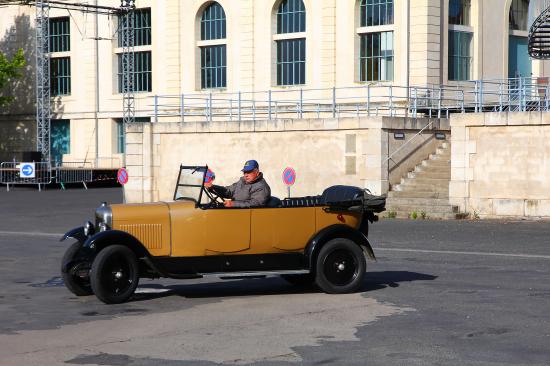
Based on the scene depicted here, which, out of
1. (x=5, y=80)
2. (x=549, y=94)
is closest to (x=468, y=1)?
(x=549, y=94)

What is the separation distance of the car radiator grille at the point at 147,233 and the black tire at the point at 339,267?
2082mm

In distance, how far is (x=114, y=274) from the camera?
45.0 feet

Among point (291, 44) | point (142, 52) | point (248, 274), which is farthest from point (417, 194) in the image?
point (142, 52)

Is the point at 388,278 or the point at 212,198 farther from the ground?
the point at 212,198

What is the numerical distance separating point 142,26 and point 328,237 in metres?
44.5

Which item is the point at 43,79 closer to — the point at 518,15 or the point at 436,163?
the point at 518,15

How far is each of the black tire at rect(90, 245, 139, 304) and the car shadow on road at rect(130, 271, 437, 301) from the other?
0.48 m

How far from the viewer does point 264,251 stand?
14.5 m

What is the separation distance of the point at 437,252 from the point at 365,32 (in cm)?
2902

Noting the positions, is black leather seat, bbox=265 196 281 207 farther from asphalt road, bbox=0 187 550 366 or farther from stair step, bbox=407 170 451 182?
stair step, bbox=407 170 451 182

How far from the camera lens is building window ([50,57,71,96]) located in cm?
6169

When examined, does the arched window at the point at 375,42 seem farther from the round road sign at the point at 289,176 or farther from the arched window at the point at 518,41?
the round road sign at the point at 289,176

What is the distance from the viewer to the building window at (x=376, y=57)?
159 ft

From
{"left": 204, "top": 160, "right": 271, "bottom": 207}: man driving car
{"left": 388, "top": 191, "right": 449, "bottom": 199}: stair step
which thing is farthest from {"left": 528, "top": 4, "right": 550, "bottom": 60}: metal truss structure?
{"left": 204, "top": 160, "right": 271, "bottom": 207}: man driving car
